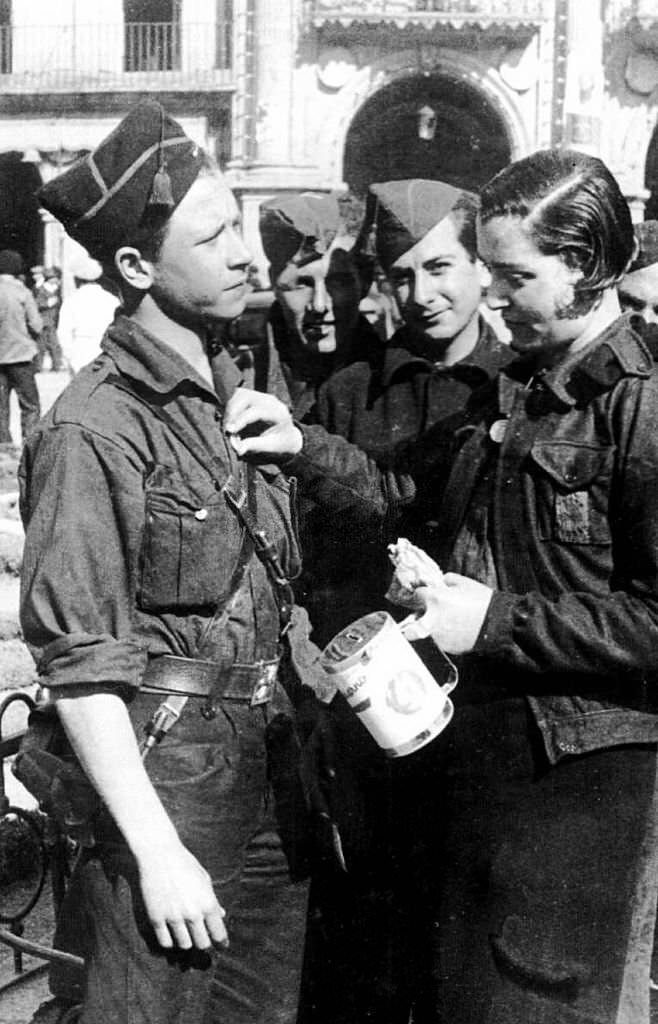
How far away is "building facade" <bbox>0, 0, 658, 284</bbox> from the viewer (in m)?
22.0

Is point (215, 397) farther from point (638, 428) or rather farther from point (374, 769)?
point (374, 769)

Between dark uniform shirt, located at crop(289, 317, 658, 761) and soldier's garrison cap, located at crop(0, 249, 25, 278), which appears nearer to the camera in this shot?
dark uniform shirt, located at crop(289, 317, 658, 761)

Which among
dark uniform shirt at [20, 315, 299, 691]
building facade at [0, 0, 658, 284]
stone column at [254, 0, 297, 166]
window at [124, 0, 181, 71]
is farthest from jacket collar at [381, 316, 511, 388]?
window at [124, 0, 181, 71]

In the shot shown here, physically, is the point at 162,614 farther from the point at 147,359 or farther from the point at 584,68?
the point at 584,68

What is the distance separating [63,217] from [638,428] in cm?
112

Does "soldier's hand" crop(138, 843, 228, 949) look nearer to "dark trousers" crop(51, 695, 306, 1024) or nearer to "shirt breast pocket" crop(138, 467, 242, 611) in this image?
"dark trousers" crop(51, 695, 306, 1024)

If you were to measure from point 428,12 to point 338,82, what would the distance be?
6.46 ft

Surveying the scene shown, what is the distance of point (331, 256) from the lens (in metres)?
4.05

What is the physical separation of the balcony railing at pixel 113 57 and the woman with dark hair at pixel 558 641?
848 inches

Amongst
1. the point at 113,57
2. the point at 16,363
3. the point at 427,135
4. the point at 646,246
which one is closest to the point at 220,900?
the point at 646,246

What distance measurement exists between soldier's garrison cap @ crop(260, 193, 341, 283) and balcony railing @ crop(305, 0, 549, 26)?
63.1 ft

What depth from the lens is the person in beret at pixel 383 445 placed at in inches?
116

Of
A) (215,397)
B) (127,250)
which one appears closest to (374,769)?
(215,397)

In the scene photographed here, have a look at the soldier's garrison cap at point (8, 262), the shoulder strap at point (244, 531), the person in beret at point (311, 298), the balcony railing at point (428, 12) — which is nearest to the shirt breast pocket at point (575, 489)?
the shoulder strap at point (244, 531)
